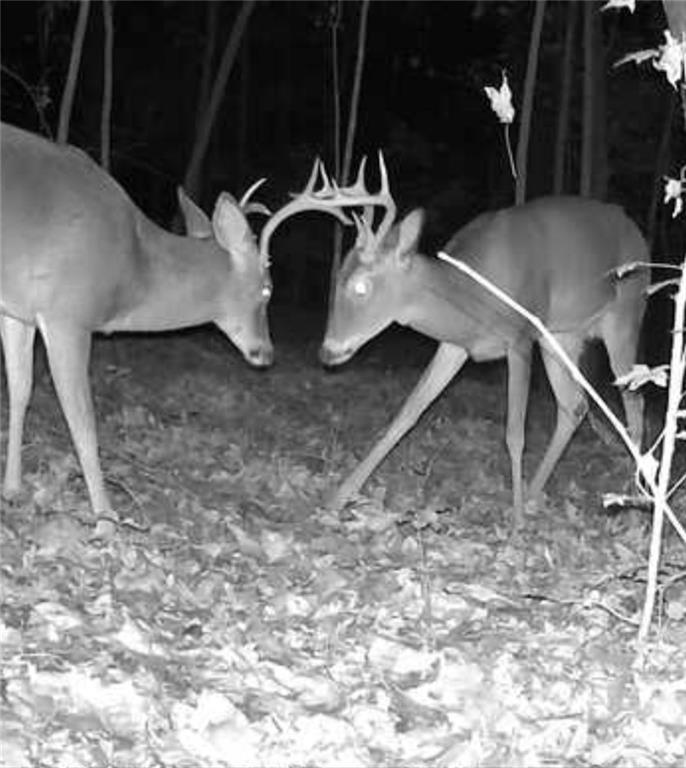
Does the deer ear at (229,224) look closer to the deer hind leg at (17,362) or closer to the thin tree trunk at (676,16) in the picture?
the deer hind leg at (17,362)

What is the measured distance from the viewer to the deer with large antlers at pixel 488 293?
28.9ft

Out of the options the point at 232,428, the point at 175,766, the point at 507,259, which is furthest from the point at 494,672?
the point at 232,428

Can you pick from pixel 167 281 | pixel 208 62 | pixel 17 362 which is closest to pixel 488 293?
pixel 167 281

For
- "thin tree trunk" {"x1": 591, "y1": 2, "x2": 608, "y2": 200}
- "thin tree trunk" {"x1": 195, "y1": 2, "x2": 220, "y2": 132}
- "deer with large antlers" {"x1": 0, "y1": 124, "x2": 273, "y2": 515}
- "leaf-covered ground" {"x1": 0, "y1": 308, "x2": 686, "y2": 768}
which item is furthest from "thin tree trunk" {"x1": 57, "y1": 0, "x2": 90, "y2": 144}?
"deer with large antlers" {"x1": 0, "y1": 124, "x2": 273, "y2": 515}

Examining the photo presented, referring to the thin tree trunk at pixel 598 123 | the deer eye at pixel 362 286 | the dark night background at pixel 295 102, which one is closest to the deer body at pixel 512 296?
the deer eye at pixel 362 286

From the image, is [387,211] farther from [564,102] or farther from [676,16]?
[564,102]

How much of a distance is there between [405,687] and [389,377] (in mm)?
8223

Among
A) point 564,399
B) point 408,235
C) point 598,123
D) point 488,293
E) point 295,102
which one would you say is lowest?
point 295,102

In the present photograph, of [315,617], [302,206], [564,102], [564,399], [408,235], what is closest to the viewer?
[315,617]

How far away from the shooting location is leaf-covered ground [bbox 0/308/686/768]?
16.1 feet

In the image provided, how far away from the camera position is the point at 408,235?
29.2 feet

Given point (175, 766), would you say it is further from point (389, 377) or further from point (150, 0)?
point (150, 0)

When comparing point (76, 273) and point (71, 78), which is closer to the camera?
point (76, 273)

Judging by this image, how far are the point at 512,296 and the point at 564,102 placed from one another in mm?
5539
